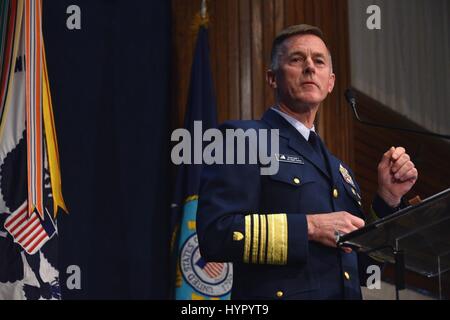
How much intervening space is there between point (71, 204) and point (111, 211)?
24 centimetres

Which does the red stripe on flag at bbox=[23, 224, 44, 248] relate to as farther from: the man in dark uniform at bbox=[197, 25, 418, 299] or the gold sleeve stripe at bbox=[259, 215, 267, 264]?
the gold sleeve stripe at bbox=[259, 215, 267, 264]

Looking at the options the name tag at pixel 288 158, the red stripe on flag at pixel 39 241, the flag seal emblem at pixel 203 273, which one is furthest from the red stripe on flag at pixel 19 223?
the name tag at pixel 288 158

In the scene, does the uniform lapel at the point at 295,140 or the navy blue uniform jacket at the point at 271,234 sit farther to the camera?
the uniform lapel at the point at 295,140

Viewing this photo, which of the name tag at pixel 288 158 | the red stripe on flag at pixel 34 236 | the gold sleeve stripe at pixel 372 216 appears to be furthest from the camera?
the red stripe on flag at pixel 34 236

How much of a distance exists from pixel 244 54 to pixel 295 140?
107 inches

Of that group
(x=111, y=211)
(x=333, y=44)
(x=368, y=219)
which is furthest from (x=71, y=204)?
(x=368, y=219)

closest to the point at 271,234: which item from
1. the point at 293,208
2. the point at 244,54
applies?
the point at 293,208

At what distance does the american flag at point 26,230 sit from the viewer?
415 cm

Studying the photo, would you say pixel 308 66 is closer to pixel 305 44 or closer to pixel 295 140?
pixel 305 44

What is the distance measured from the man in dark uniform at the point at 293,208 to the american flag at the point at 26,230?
1714mm

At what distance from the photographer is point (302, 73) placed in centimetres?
280

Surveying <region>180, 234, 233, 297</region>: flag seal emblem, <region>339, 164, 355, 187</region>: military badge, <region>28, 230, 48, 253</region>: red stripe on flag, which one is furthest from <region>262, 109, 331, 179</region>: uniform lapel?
<region>180, 234, 233, 297</region>: flag seal emblem

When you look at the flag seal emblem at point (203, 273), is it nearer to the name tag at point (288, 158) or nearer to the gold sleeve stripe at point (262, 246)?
the name tag at point (288, 158)

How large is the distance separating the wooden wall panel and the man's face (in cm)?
244
